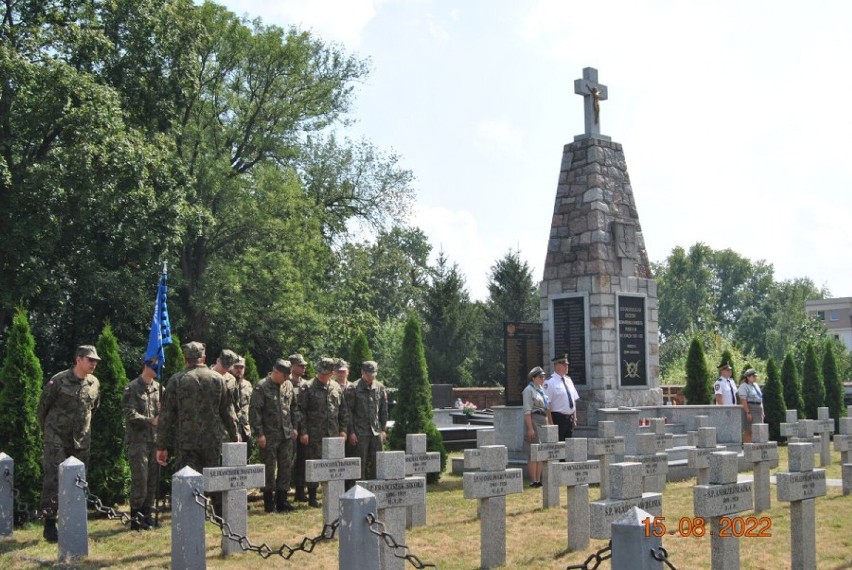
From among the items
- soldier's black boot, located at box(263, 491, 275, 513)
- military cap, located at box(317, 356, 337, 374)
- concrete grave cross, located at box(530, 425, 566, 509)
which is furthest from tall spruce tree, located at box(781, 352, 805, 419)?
soldier's black boot, located at box(263, 491, 275, 513)

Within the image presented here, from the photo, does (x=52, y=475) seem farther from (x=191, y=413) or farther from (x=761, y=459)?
(x=761, y=459)

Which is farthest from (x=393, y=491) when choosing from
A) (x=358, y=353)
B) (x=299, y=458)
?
(x=358, y=353)

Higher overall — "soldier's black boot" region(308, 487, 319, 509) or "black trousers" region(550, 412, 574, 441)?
"black trousers" region(550, 412, 574, 441)

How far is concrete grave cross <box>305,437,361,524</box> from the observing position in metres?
9.00

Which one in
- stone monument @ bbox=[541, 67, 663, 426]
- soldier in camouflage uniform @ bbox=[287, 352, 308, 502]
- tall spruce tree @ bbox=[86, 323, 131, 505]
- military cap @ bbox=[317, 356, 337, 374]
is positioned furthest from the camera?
stone monument @ bbox=[541, 67, 663, 426]

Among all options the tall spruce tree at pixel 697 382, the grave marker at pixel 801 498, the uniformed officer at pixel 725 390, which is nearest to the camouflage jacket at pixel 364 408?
the grave marker at pixel 801 498

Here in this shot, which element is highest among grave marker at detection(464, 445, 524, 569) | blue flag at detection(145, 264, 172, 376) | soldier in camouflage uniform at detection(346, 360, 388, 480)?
blue flag at detection(145, 264, 172, 376)

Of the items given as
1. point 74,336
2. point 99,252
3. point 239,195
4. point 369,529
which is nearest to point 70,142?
point 99,252

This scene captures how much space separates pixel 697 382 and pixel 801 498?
13.3 meters

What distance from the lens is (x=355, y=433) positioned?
1177 cm

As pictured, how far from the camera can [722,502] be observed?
6531 mm

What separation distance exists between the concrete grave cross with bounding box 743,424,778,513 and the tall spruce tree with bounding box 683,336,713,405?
9.81 metres

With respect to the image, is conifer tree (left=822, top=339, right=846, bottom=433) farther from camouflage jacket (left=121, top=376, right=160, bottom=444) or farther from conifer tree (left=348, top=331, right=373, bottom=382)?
camouflage jacket (left=121, top=376, right=160, bottom=444)

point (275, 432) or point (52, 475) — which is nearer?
point (52, 475)
